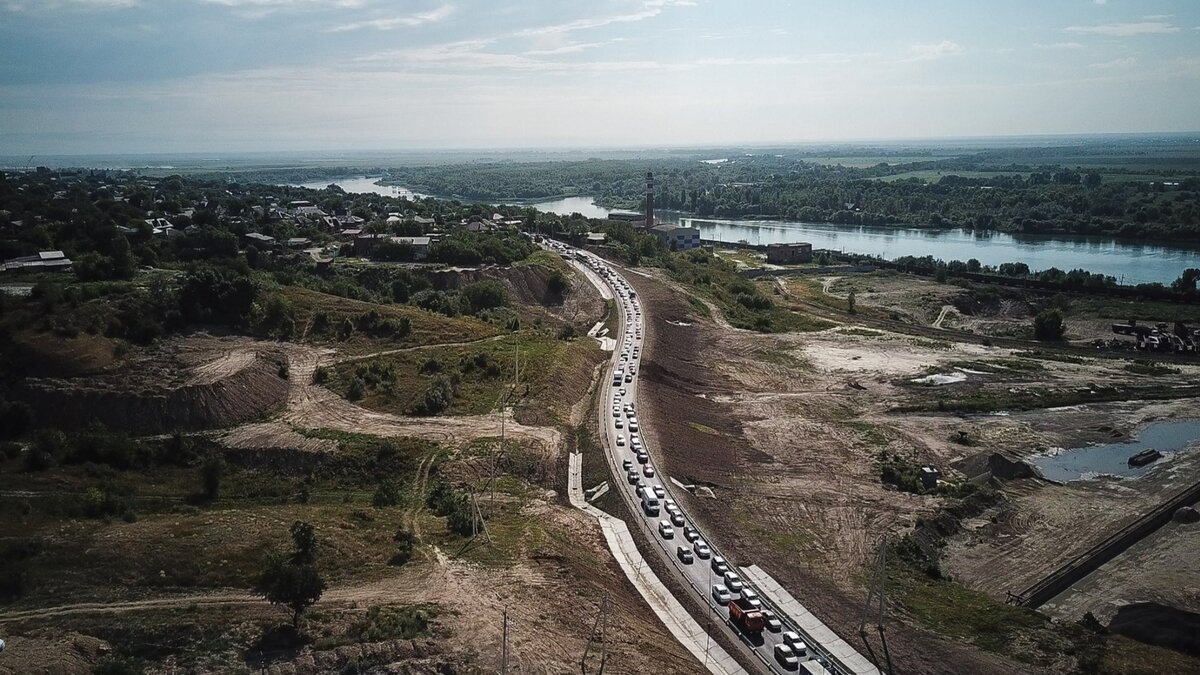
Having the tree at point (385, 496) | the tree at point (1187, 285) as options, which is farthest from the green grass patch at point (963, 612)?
the tree at point (1187, 285)

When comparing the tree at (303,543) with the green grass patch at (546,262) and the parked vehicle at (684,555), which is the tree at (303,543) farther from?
the green grass patch at (546,262)

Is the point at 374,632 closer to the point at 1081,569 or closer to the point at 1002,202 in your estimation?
the point at 1081,569

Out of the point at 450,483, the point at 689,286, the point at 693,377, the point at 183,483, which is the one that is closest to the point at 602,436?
the point at 450,483

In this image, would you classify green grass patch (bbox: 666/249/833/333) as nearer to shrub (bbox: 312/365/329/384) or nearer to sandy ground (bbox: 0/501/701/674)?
shrub (bbox: 312/365/329/384)

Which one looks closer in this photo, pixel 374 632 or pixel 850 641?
pixel 374 632

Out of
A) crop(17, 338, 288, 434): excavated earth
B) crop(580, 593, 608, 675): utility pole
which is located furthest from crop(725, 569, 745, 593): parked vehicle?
crop(17, 338, 288, 434): excavated earth

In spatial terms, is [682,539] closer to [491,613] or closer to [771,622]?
[771,622]
